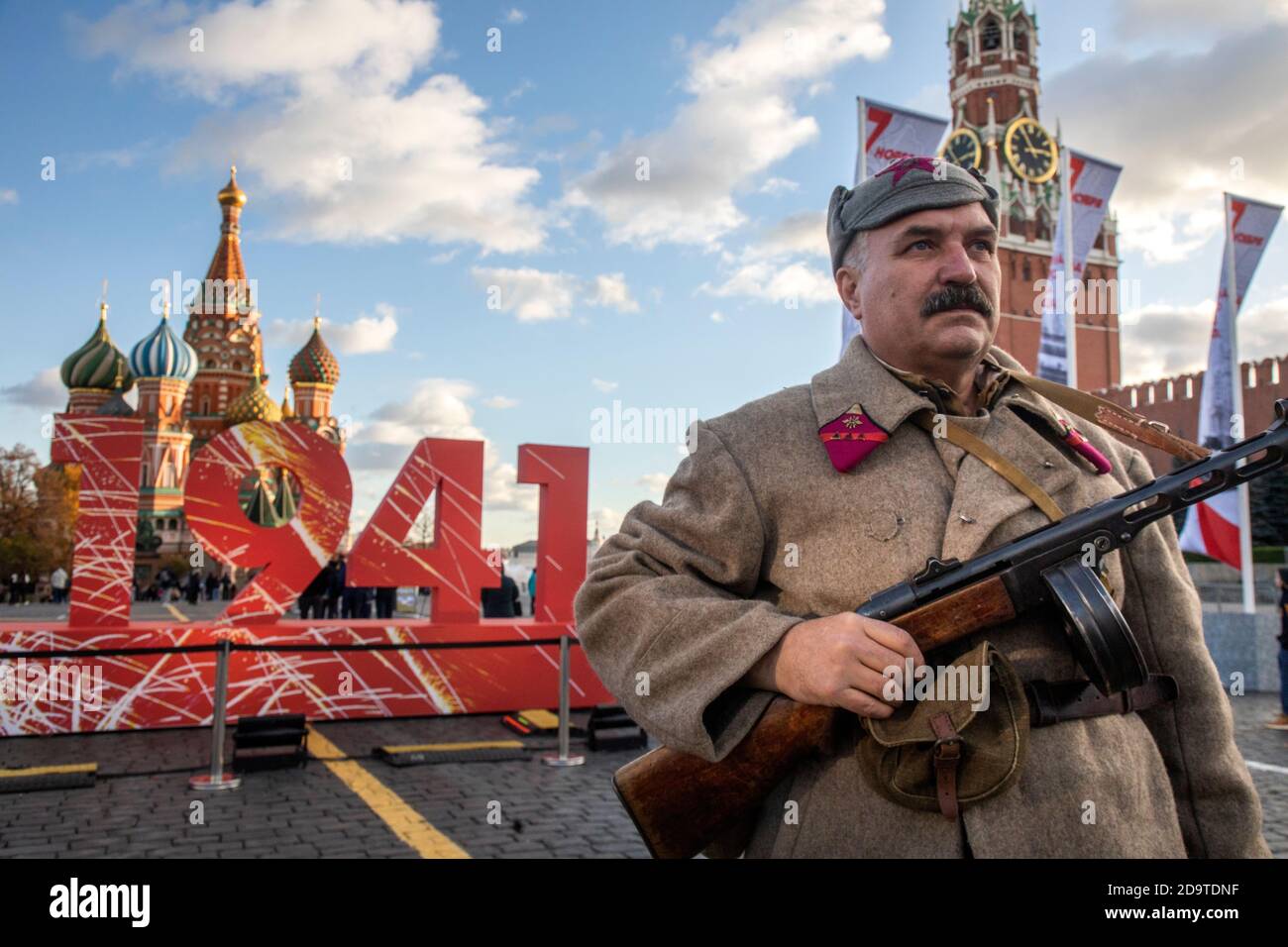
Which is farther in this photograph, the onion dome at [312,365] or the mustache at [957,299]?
the onion dome at [312,365]

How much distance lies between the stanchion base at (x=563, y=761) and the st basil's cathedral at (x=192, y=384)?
45193mm

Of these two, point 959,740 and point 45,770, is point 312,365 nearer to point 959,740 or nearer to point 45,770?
point 45,770

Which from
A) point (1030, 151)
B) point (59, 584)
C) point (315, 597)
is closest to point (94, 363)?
point (59, 584)

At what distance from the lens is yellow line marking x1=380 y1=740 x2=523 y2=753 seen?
877cm

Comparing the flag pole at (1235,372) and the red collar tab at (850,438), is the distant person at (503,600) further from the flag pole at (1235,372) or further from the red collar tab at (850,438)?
the red collar tab at (850,438)

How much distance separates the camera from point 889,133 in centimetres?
1351

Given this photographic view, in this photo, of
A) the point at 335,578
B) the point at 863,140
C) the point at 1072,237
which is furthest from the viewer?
the point at 335,578

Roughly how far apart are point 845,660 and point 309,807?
247 inches

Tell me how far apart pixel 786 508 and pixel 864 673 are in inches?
17.5

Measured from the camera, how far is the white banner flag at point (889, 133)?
44.0 feet

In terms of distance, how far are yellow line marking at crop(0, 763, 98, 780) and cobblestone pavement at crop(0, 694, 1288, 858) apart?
18 cm

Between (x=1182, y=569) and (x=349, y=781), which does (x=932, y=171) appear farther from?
(x=349, y=781)

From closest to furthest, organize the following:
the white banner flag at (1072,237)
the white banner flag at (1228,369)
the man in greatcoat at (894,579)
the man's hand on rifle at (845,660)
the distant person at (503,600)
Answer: the man's hand on rifle at (845,660) < the man in greatcoat at (894,579) < the white banner flag at (1228,369) < the distant person at (503,600) < the white banner flag at (1072,237)

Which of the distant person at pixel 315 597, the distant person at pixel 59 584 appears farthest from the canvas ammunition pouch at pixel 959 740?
the distant person at pixel 59 584
